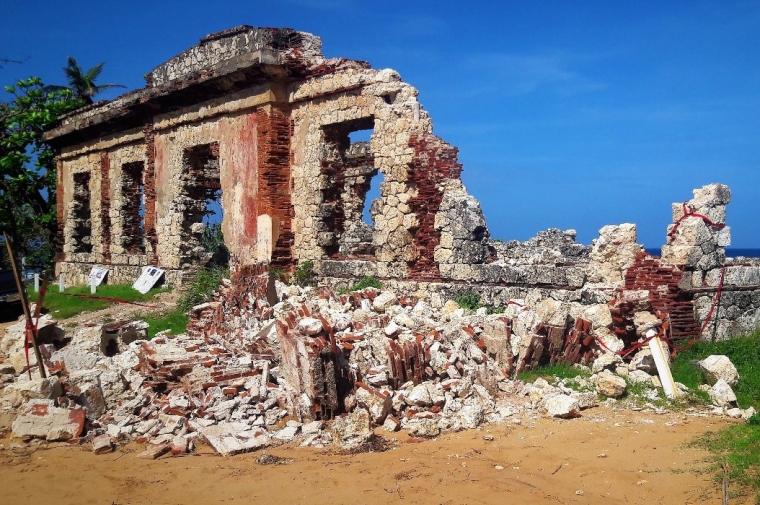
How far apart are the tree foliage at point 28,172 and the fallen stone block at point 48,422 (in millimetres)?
15678

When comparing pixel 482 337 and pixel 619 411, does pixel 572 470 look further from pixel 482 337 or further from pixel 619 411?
pixel 482 337

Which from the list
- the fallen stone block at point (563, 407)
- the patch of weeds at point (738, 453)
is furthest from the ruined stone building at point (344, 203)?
the patch of weeds at point (738, 453)

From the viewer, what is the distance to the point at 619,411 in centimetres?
678

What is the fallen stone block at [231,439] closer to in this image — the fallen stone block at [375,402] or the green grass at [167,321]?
the fallen stone block at [375,402]

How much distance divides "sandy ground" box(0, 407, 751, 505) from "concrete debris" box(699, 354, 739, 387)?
786mm

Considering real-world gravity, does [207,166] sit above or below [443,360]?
above

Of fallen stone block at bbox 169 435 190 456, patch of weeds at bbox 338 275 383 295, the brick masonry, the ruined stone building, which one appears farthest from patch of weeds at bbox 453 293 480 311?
the brick masonry

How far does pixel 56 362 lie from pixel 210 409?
2.66 m

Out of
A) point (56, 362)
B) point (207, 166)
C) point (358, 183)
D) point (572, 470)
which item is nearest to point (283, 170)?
point (358, 183)

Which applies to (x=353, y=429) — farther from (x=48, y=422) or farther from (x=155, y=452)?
(x=48, y=422)

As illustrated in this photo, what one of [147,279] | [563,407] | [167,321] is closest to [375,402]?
[563,407]

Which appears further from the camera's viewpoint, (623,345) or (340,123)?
(340,123)

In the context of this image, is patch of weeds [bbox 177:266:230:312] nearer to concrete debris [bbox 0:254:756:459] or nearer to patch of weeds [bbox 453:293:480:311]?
concrete debris [bbox 0:254:756:459]

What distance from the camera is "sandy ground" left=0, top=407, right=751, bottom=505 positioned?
199 inches
